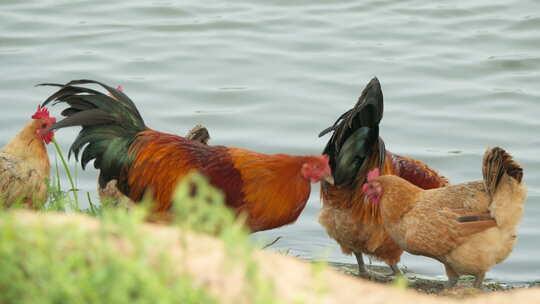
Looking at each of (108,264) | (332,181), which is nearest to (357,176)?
(332,181)

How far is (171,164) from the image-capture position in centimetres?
694

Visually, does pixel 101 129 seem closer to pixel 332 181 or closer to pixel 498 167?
pixel 332 181

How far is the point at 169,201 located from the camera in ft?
22.7

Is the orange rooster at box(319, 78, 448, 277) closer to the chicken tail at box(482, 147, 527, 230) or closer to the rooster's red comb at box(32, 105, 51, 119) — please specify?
the chicken tail at box(482, 147, 527, 230)

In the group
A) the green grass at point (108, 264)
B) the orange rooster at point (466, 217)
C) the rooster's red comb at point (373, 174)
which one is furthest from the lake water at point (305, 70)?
the green grass at point (108, 264)

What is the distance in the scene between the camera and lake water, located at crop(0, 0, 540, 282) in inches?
451

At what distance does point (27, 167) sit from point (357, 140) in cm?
250

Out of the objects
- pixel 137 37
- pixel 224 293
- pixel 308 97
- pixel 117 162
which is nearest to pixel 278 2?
pixel 137 37

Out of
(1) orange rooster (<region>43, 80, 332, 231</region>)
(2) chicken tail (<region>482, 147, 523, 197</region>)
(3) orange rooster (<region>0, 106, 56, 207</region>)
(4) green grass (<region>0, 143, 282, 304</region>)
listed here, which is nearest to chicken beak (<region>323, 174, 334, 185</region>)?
(1) orange rooster (<region>43, 80, 332, 231</region>)

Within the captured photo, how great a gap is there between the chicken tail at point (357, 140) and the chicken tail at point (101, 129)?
1.55 meters

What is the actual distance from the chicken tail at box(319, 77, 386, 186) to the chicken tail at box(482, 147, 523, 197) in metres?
0.98

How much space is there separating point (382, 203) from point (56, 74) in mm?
7750

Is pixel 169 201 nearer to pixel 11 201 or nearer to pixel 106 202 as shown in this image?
pixel 106 202

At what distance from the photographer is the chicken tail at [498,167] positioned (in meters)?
6.38
